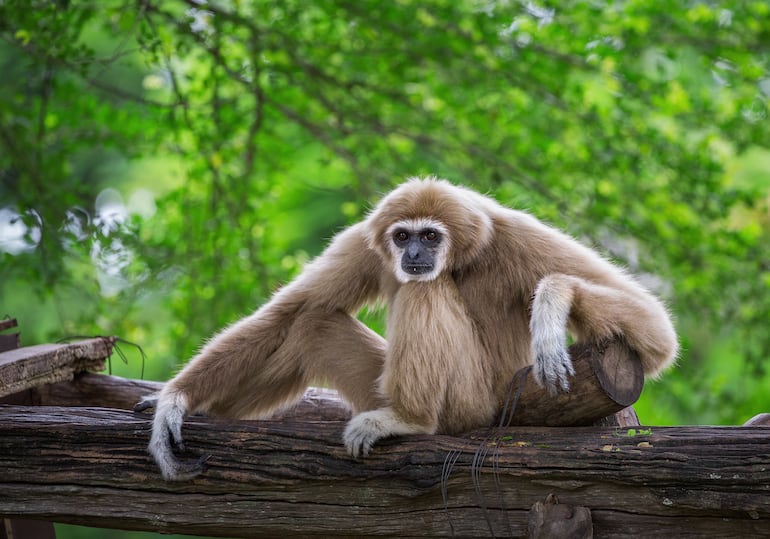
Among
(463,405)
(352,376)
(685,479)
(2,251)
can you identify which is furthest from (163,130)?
(685,479)

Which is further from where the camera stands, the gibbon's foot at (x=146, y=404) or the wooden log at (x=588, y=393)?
the gibbon's foot at (x=146, y=404)

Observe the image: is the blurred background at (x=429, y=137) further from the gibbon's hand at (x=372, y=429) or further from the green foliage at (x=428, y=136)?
the gibbon's hand at (x=372, y=429)

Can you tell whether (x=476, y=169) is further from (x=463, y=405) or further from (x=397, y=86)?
(x=463, y=405)

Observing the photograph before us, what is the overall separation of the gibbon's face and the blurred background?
3.14m

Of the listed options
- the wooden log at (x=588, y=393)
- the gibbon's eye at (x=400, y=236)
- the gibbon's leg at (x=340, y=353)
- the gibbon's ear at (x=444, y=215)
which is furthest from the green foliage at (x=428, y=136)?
the wooden log at (x=588, y=393)

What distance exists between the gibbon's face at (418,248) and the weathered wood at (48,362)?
2.04 m

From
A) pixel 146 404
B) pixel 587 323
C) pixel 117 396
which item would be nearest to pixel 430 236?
pixel 587 323

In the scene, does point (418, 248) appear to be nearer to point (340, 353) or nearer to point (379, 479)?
point (340, 353)

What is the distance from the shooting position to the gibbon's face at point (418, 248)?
14.1 ft

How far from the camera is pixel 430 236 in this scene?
14.5 ft

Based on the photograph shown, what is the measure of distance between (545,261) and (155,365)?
409 inches

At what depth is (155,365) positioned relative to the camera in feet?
44.2

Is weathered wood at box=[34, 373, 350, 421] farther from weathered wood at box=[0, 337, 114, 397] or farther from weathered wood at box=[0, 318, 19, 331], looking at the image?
weathered wood at box=[0, 318, 19, 331]

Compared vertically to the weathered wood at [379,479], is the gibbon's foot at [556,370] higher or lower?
higher
